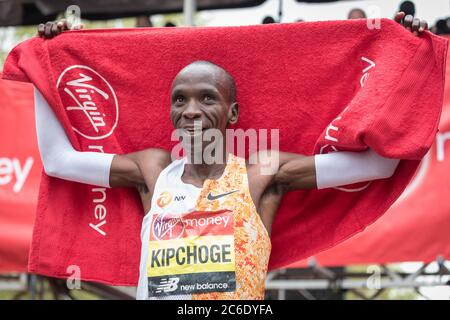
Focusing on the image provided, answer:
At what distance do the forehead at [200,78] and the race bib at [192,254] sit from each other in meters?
0.51

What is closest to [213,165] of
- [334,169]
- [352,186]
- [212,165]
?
[212,165]

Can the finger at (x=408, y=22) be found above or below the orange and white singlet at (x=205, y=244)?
above

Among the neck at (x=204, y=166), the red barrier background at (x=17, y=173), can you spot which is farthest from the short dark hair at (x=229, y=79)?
the red barrier background at (x=17, y=173)

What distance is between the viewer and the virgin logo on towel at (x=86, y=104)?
3896 millimetres

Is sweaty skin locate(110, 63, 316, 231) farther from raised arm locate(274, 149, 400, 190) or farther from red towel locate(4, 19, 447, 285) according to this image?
red towel locate(4, 19, 447, 285)

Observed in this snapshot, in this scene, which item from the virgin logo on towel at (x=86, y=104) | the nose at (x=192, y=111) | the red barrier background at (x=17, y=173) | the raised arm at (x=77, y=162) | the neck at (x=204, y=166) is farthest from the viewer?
the red barrier background at (x=17, y=173)

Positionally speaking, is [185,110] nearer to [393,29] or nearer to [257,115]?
[257,115]

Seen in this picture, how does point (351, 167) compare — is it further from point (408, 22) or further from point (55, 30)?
point (55, 30)

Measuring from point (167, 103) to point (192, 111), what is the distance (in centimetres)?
40

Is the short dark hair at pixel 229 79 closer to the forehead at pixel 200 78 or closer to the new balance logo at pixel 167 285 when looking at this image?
the forehead at pixel 200 78

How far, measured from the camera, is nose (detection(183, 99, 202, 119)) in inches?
137
